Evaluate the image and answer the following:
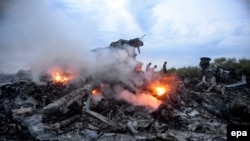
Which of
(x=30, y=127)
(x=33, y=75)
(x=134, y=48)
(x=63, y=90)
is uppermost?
(x=134, y=48)

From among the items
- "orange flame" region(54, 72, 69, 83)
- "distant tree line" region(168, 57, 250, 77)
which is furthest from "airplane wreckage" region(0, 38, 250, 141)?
"distant tree line" region(168, 57, 250, 77)

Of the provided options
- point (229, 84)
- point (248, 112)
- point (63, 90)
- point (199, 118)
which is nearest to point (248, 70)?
point (229, 84)

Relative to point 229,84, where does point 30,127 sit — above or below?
below

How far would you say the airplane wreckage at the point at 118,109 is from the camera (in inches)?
452

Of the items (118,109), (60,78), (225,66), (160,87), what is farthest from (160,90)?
(225,66)

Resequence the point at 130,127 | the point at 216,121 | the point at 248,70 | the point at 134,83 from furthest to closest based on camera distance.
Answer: the point at 248,70
the point at 134,83
the point at 216,121
the point at 130,127

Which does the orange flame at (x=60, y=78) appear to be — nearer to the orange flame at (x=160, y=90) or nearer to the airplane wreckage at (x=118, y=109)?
the airplane wreckage at (x=118, y=109)

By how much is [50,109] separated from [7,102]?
347cm

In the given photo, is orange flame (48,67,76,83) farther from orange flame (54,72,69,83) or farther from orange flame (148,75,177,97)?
orange flame (148,75,177,97)

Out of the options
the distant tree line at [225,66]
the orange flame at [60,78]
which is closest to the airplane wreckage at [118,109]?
the orange flame at [60,78]

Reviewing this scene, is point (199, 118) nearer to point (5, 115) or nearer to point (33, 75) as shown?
point (5, 115)

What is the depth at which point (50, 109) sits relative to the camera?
12.7 meters

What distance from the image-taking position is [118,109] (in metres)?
14.6

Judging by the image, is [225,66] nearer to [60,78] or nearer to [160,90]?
[160,90]
